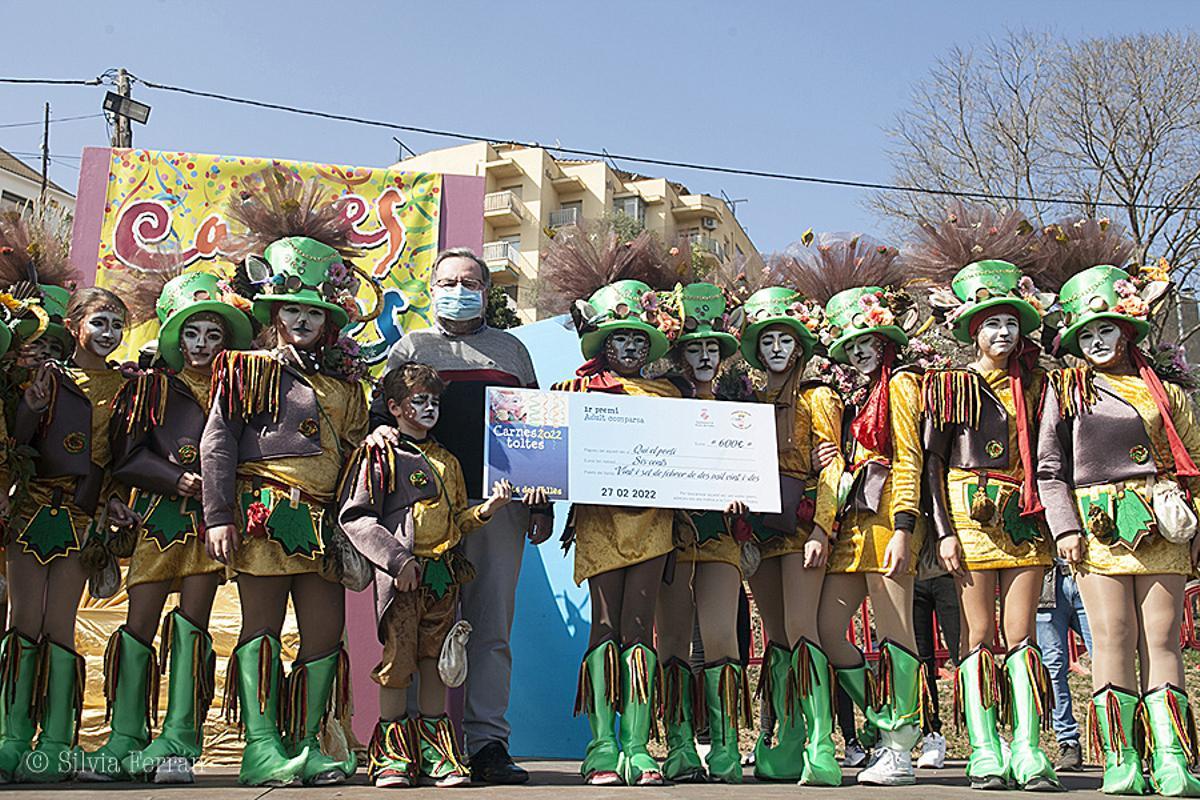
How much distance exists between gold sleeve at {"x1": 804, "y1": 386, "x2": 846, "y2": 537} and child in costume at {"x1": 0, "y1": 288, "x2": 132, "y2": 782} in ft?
9.59

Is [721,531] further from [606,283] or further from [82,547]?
[82,547]

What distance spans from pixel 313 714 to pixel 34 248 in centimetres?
248

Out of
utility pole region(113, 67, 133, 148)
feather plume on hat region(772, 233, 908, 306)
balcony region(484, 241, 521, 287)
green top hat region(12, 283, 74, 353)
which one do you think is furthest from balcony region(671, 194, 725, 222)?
green top hat region(12, 283, 74, 353)

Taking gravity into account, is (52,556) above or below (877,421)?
below

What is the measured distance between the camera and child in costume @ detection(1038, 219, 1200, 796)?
425 centimetres

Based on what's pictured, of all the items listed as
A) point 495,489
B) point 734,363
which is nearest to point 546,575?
point 734,363

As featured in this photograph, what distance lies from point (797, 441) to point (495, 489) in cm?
145

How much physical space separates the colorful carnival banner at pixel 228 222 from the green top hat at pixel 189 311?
201 centimetres

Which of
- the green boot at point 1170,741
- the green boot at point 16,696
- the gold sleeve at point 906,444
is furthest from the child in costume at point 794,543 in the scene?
the green boot at point 16,696

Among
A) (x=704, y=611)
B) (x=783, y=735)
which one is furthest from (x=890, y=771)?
(x=704, y=611)

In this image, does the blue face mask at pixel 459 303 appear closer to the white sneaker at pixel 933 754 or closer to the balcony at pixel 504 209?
the white sneaker at pixel 933 754

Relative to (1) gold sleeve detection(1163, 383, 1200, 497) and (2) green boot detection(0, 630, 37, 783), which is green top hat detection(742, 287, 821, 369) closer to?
(1) gold sleeve detection(1163, 383, 1200, 497)

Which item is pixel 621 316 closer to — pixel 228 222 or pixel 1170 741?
pixel 1170 741

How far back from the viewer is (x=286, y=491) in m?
4.32
